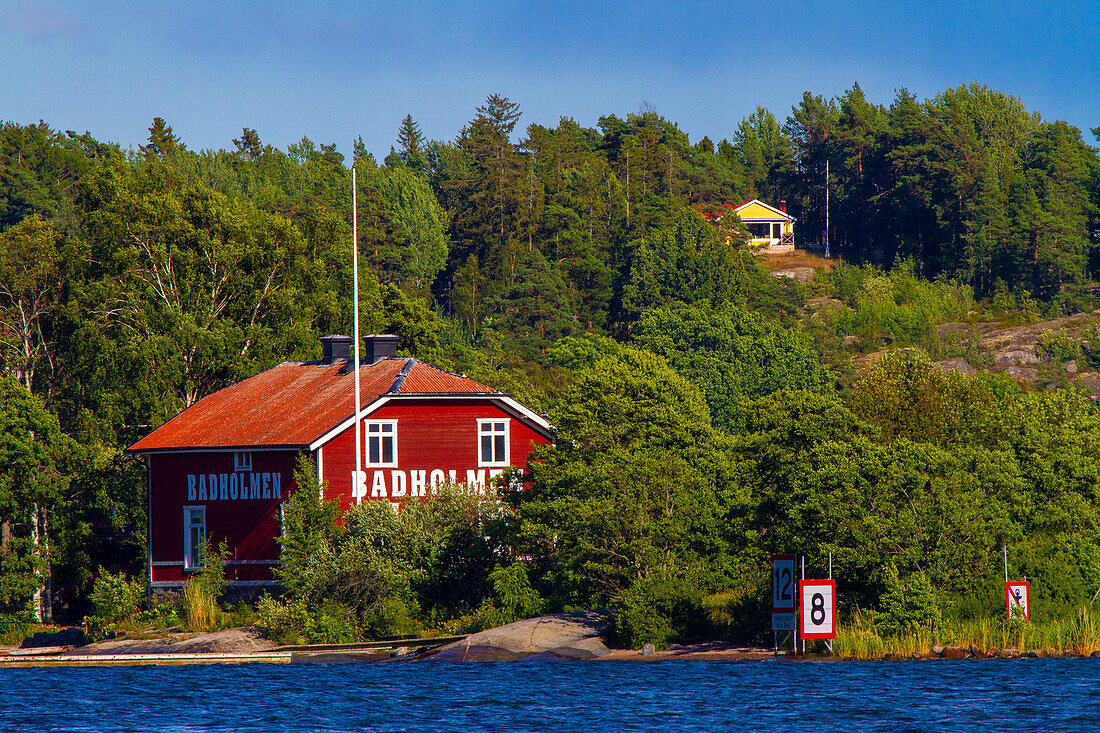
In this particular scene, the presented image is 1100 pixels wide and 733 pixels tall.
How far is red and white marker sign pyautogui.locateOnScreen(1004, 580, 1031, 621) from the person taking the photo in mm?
35031

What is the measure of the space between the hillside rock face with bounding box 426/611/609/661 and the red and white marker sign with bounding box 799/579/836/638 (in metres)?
5.68

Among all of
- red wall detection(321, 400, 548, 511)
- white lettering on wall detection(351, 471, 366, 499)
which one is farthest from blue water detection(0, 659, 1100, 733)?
red wall detection(321, 400, 548, 511)

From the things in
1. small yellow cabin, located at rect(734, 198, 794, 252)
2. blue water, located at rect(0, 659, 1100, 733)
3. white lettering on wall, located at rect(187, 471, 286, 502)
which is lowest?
blue water, located at rect(0, 659, 1100, 733)

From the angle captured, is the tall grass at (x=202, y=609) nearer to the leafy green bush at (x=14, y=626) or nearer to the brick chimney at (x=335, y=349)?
the leafy green bush at (x=14, y=626)

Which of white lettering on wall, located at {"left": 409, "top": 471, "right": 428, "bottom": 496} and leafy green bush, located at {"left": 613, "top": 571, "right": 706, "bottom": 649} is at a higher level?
white lettering on wall, located at {"left": 409, "top": 471, "right": 428, "bottom": 496}

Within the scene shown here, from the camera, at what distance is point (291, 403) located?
49438mm

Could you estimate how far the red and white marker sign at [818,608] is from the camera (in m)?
34.4

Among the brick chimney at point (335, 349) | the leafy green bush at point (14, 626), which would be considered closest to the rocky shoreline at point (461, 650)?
the leafy green bush at point (14, 626)

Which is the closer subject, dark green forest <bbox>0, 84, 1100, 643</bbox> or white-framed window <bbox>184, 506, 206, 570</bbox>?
dark green forest <bbox>0, 84, 1100, 643</bbox>

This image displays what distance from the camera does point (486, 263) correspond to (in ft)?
368

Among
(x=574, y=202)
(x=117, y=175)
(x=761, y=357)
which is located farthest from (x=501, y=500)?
(x=574, y=202)

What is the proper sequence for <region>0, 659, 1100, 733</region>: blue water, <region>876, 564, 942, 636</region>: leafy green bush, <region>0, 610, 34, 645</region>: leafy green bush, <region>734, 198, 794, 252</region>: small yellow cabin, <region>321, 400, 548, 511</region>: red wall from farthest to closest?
<region>734, 198, 794, 252</region>: small yellow cabin < <region>0, 610, 34, 645</region>: leafy green bush < <region>321, 400, 548, 511</region>: red wall < <region>876, 564, 942, 636</region>: leafy green bush < <region>0, 659, 1100, 733</region>: blue water

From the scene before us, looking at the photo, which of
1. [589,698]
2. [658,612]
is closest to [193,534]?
[658,612]

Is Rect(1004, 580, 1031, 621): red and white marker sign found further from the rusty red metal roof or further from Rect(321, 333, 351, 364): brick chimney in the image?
Rect(321, 333, 351, 364): brick chimney
